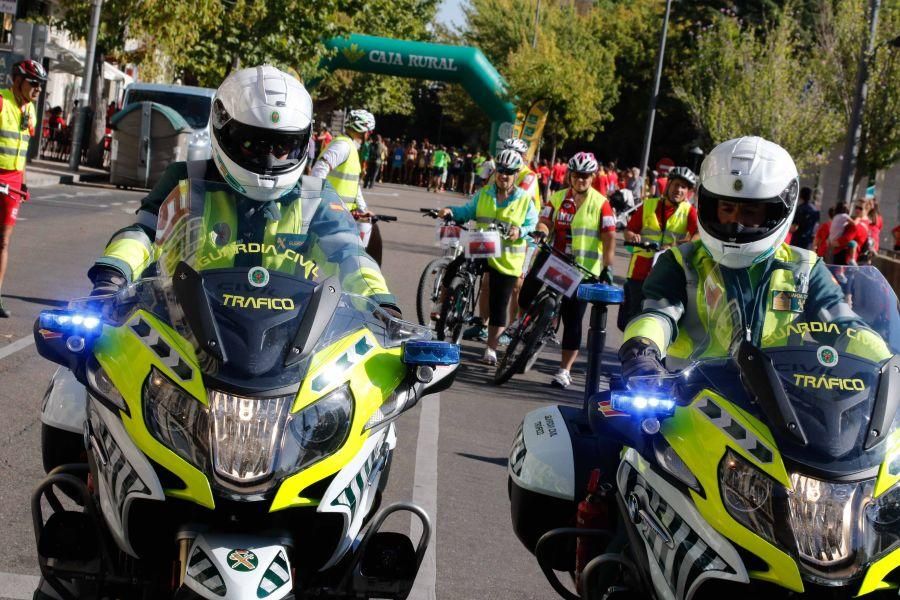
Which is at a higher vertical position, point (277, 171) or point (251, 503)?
point (277, 171)

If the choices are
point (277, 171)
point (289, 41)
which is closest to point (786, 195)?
point (277, 171)

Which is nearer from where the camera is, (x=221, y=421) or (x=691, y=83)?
(x=221, y=421)

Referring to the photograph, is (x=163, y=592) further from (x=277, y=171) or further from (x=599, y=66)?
(x=599, y=66)

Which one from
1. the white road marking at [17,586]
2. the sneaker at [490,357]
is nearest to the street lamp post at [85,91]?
the sneaker at [490,357]

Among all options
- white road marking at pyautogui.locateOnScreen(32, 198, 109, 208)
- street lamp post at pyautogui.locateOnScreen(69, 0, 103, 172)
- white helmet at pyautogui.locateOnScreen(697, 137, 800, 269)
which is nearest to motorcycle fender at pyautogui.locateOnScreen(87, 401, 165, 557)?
white helmet at pyautogui.locateOnScreen(697, 137, 800, 269)

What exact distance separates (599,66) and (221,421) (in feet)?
206

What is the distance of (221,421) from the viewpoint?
3.42m

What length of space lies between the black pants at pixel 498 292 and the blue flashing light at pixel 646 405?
7808 mm

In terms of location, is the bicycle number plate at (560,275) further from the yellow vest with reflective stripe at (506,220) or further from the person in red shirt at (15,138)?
the person in red shirt at (15,138)

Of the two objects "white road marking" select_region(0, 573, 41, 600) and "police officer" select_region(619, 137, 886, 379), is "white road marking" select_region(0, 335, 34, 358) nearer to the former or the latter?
"white road marking" select_region(0, 573, 41, 600)

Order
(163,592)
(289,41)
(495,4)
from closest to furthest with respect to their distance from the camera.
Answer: (163,592)
(289,41)
(495,4)

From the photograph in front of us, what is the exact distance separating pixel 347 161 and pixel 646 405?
787 centimetres

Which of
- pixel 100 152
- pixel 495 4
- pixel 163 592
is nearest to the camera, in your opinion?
pixel 163 592

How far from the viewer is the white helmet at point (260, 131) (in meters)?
4.33
